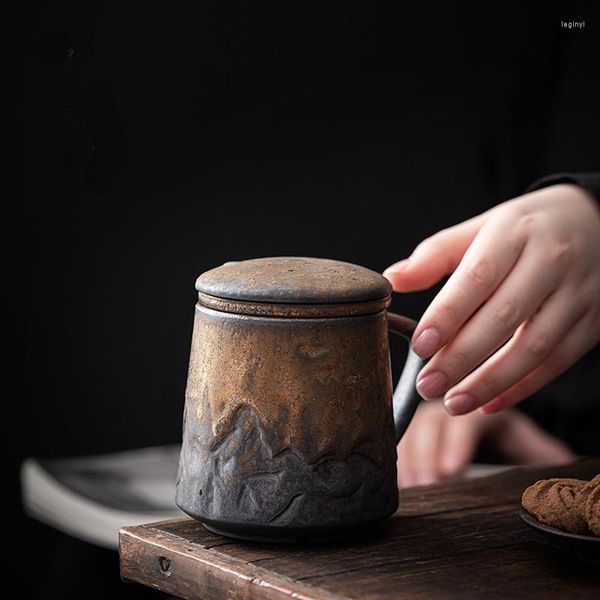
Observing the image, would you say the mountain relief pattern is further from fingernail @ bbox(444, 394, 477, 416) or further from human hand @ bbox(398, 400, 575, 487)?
human hand @ bbox(398, 400, 575, 487)

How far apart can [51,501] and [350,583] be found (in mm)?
988

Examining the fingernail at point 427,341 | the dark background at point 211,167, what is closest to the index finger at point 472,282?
the fingernail at point 427,341

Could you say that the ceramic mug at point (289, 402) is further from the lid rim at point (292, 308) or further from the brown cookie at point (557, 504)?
the brown cookie at point (557, 504)

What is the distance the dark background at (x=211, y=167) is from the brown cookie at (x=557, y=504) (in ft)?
3.83

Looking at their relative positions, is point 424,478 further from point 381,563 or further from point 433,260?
point 381,563

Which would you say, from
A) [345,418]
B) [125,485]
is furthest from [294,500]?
[125,485]

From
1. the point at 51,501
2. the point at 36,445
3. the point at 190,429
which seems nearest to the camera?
the point at 190,429

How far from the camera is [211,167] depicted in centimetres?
204

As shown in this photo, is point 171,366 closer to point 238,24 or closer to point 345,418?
point 238,24

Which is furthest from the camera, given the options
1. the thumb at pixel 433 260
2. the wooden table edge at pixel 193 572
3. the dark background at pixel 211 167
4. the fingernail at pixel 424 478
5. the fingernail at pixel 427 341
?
the dark background at pixel 211 167

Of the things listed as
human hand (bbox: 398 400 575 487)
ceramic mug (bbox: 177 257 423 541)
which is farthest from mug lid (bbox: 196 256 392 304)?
human hand (bbox: 398 400 575 487)

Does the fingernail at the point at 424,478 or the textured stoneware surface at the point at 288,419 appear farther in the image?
the fingernail at the point at 424,478

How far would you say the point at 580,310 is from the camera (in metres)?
0.92

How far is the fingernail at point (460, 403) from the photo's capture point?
0.88m
